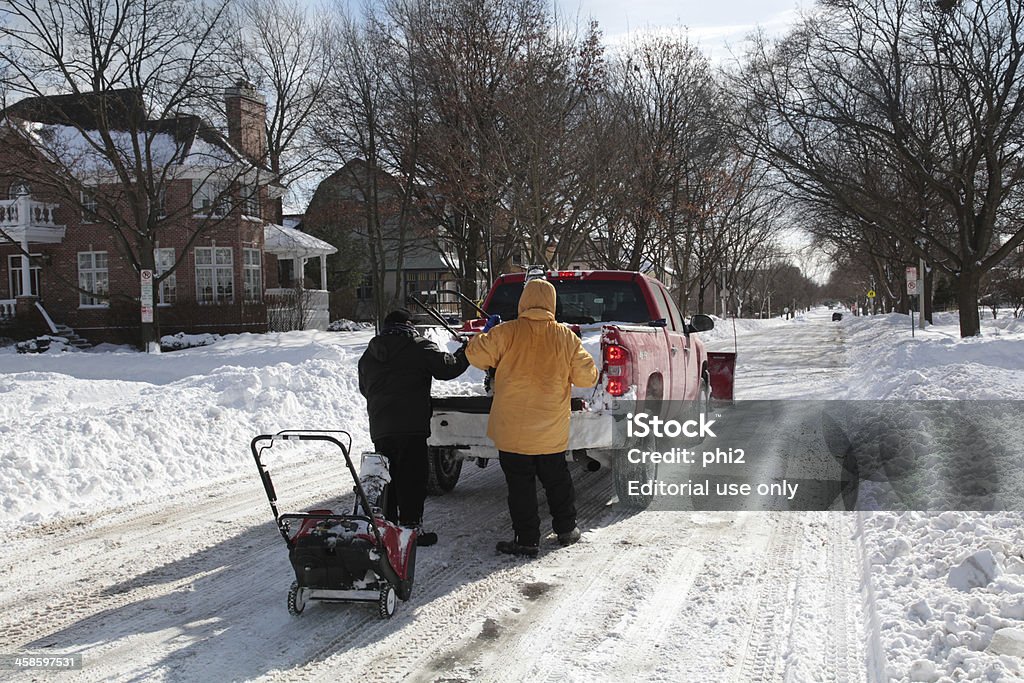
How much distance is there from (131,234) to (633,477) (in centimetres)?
3111

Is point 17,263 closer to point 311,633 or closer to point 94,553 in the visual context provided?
point 94,553

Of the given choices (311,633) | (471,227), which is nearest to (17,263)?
(471,227)

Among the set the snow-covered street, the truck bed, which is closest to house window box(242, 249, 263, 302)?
the snow-covered street

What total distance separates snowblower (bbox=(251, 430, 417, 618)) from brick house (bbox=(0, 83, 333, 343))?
2380 cm

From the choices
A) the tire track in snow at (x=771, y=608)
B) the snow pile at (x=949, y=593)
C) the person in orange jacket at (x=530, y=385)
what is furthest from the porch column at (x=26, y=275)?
the snow pile at (x=949, y=593)

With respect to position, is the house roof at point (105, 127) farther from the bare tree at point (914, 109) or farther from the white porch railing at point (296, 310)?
the bare tree at point (914, 109)

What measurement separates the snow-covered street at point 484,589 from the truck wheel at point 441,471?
14 centimetres

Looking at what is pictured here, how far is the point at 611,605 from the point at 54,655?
302 centimetres

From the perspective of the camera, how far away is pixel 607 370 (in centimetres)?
666

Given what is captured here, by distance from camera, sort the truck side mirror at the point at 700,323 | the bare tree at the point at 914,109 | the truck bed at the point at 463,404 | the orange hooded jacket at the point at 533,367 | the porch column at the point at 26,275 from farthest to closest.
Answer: the porch column at the point at 26,275, the bare tree at the point at 914,109, the truck side mirror at the point at 700,323, the truck bed at the point at 463,404, the orange hooded jacket at the point at 533,367

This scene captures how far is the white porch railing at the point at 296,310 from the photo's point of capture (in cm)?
3506

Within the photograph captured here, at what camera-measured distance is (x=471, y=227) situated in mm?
26484

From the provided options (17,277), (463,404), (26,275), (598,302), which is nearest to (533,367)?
(463,404)

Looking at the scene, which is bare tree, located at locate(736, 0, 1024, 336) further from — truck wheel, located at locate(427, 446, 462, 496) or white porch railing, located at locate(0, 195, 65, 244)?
white porch railing, located at locate(0, 195, 65, 244)
